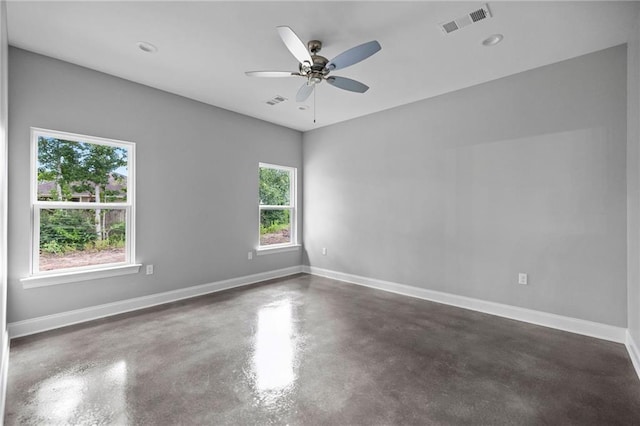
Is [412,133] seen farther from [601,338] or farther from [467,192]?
[601,338]

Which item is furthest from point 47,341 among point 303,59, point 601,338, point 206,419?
point 601,338

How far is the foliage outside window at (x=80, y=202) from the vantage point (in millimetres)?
3186

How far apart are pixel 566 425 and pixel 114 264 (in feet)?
14.7

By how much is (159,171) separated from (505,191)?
14.5 ft

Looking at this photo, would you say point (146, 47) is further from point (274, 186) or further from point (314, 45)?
point (274, 186)

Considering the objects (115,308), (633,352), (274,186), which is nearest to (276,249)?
(274,186)

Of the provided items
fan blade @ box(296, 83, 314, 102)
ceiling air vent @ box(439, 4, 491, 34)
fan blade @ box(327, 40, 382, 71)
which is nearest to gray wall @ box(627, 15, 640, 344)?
ceiling air vent @ box(439, 4, 491, 34)

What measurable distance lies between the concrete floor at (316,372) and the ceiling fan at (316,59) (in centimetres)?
251

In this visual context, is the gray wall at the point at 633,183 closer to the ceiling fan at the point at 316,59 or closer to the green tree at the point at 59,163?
the ceiling fan at the point at 316,59

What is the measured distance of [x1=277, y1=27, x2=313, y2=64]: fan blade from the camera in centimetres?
214

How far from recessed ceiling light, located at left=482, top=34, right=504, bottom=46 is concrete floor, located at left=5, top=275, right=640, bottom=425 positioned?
9.47 ft

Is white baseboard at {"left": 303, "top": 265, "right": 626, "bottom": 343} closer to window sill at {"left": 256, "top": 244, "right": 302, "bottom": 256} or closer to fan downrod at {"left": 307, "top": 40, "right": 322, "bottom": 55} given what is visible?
window sill at {"left": 256, "top": 244, "right": 302, "bottom": 256}

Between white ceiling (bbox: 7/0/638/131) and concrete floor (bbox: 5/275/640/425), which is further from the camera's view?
white ceiling (bbox: 7/0/638/131)

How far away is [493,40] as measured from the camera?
2.83 m
